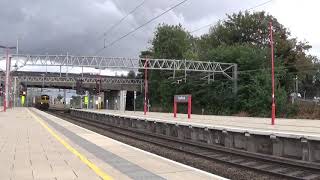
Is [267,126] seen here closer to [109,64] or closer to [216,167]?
[216,167]

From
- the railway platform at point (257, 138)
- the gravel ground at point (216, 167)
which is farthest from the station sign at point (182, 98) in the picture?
the gravel ground at point (216, 167)

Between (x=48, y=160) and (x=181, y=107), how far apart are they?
7240 cm

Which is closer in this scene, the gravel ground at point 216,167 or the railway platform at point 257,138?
the gravel ground at point 216,167

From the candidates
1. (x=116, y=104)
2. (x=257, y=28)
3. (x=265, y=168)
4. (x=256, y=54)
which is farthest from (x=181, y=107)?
(x=265, y=168)

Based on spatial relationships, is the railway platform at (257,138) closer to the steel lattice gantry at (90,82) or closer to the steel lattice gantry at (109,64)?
the steel lattice gantry at (109,64)

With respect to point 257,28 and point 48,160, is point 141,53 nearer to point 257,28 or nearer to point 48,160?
point 257,28

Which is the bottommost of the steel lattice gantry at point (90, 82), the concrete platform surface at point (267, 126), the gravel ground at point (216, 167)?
the gravel ground at point (216, 167)

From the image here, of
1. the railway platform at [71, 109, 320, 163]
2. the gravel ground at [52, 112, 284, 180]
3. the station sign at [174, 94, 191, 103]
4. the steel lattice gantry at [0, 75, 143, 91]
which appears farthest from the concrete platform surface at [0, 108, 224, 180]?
the steel lattice gantry at [0, 75, 143, 91]

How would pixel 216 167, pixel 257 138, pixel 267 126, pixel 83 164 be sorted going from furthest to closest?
pixel 267 126, pixel 257 138, pixel 216 167, pixel 83 164

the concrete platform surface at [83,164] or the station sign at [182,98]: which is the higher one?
the station sign at [182,98]

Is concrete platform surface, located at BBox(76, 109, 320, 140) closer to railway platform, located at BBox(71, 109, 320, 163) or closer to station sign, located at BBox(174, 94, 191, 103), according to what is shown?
railway platform, located at BBox(71, 109, 320, 163)

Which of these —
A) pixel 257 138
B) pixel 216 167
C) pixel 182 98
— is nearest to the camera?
pixel 216 167

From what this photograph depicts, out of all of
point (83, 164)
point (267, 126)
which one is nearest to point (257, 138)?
point (267, 126)

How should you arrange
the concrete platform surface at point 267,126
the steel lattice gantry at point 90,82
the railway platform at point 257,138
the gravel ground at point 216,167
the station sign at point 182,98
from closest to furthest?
the gravel ground at point 216,167, the railway platform at point 257,138, the concrete platform surface at point 267,126, the station sign at point 182,98, the steel lattice gantry at point 90,82
